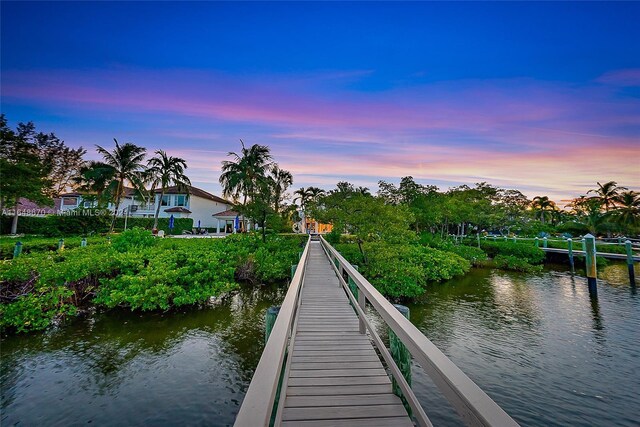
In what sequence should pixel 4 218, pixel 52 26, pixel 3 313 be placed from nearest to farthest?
pixel 3 313 < pixel 52 26 < pixel 4 218

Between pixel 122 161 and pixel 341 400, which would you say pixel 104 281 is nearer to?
pixel 341 400

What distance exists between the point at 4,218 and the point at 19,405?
29.7 meters

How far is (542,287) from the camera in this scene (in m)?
14.5

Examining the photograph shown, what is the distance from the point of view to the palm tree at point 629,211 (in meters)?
35.9

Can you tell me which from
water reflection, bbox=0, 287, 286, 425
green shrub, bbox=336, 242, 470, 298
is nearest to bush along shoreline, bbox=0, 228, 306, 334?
water reflection, bbox=0, 287, 286, 425

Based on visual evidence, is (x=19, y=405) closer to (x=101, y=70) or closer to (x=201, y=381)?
(x=201, y=381)

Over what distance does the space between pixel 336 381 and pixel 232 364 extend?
4.27 metres

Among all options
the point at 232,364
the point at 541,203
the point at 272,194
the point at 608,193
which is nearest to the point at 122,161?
the point at 272,194

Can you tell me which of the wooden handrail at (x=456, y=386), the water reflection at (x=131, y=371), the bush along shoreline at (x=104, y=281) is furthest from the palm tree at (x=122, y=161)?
the wooden handrail at (x=456, y=386)

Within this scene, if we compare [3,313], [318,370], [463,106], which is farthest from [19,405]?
[463,106]

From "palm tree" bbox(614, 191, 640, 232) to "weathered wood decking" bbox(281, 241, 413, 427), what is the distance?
50.7 metres

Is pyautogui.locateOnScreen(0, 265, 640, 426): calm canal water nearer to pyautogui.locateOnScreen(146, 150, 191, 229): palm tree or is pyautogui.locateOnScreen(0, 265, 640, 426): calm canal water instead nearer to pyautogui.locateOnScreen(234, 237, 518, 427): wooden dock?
pyautogui.locateOnScreen(234, 237, 518, 427): wooden dock

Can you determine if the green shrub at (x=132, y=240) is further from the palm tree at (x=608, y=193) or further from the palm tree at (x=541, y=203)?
the palm tree at (x=541, y=203)

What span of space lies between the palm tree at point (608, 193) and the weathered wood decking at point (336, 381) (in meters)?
56.3
